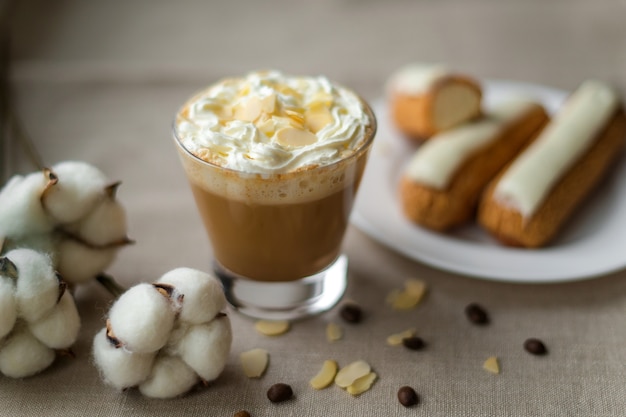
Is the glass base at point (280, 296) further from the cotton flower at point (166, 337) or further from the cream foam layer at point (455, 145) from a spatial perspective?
the cream foam layer at point (455, 145)

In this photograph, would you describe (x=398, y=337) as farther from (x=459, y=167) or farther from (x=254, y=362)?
(x=459, y=167)

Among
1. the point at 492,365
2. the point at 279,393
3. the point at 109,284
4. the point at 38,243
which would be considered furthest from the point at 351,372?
the point at 38,243

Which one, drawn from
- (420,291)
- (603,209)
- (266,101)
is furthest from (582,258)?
(266,101)

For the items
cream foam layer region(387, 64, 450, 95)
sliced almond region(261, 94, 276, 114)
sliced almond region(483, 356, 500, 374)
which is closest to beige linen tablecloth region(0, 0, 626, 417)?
sliced almond region(483, 356, 500, 374)

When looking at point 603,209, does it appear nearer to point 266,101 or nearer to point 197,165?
point 266,101

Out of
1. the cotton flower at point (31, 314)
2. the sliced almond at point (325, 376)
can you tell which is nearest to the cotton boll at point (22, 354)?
the cotton flower at point (31, 314)

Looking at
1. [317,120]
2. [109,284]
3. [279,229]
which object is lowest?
[109,284]
